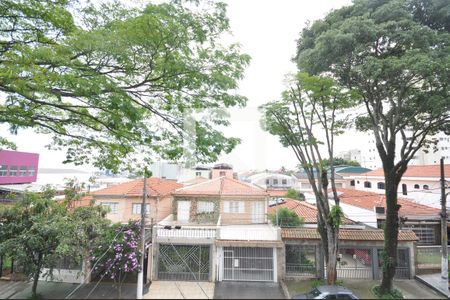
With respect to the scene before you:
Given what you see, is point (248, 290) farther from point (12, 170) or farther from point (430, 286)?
point (12, 170)

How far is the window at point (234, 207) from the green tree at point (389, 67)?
699 centimetres

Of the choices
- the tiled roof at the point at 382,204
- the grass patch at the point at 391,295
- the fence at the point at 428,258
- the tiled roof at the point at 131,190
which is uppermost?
the tiled roof at the point at 131,190

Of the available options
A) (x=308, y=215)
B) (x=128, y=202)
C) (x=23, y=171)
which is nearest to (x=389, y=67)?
(x=308, y=215)

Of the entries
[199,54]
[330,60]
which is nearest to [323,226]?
[330,60]

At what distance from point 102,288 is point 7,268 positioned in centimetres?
506

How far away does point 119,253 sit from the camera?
8.33 meters

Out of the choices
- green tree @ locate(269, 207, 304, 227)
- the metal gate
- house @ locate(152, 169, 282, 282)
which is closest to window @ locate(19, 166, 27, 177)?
house @ locate(152, 169, 282, 282)

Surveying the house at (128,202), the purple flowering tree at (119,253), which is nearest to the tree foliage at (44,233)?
the purple flowering tree at (119,253)

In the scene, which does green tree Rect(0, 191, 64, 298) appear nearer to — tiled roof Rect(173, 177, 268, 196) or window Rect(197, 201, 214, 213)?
tiled roof Rect(173, 177, 268, 196)

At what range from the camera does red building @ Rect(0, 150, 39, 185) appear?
2362 centimetres

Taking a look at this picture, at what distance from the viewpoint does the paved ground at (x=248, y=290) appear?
796cm

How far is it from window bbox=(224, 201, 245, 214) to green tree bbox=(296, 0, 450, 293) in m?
6.99

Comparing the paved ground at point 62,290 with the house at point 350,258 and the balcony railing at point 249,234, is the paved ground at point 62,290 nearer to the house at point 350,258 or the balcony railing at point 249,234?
the balcony railing at point 249,234

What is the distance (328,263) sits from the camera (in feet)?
28.2
